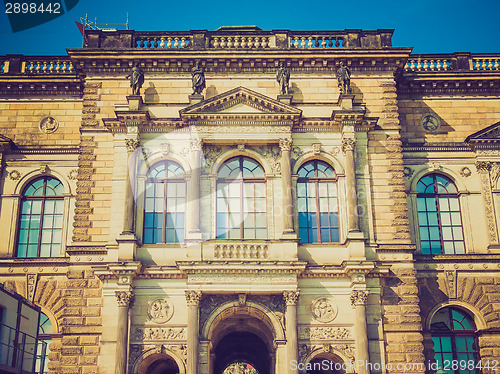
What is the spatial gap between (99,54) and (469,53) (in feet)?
50.6

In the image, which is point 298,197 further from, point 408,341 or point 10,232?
point 10,232

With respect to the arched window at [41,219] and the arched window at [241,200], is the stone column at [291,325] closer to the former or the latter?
the arched window at [241,200]

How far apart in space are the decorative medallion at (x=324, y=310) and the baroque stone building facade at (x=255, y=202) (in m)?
0.09

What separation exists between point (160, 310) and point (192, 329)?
1.47m

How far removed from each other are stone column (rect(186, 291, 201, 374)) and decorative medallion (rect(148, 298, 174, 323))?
2.95ft

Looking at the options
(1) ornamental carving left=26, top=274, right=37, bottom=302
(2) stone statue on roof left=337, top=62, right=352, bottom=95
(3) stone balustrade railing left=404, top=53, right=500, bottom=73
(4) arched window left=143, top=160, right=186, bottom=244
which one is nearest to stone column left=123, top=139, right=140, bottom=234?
(4) arched window left=143, top=160, right=186, bottom=244

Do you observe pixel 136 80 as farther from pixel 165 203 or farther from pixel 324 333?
pixel 324 333

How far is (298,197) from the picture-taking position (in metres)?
24.2

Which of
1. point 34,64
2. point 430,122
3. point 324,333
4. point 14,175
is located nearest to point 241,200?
point 324,333

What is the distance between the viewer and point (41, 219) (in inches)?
1008

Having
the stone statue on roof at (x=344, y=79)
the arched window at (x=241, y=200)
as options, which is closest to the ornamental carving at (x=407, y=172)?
the stone statue on roof at (x=344, y=79)

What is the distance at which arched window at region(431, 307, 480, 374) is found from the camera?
77.8 ft

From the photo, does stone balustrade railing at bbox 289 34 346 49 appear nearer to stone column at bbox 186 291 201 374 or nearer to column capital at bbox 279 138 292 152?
column capital at bbox 279 138 292 152

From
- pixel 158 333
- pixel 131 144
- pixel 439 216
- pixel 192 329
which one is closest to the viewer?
pixel 192 329
